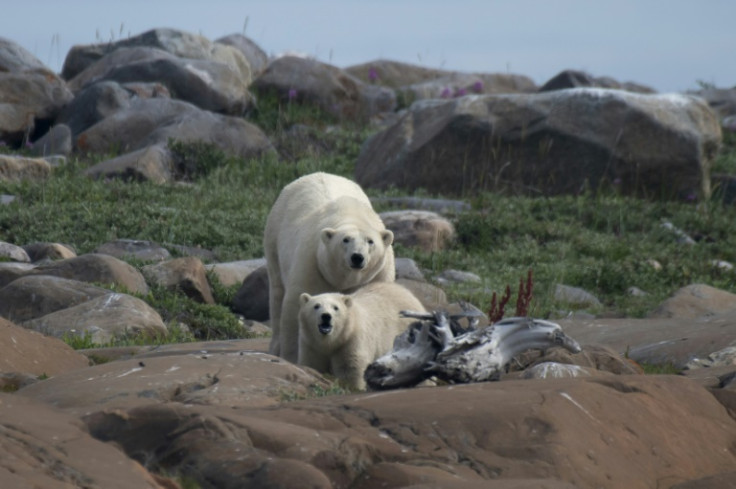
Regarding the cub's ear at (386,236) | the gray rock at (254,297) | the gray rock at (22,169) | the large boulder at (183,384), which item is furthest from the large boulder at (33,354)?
the gray rock at (22,169)

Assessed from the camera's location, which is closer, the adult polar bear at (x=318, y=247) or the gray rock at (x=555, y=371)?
the gray rock at (x=555, y=371)

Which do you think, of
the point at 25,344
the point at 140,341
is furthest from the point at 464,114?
the point at 25,344

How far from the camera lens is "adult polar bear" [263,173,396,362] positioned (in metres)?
7.75

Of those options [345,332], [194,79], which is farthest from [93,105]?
[345,332]

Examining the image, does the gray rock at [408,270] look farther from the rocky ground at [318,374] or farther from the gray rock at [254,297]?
the gray rock at [254,297]

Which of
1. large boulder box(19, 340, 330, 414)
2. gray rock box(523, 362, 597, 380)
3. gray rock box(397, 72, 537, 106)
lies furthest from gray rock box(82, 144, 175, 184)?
gray rock box(523, 362, 597, 380)

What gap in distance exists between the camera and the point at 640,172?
674 inches

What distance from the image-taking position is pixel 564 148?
17.2 meters

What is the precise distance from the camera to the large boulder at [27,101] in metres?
18.9

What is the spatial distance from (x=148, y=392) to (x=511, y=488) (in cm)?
207

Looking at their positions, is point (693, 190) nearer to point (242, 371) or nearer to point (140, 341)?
point (140, 341)

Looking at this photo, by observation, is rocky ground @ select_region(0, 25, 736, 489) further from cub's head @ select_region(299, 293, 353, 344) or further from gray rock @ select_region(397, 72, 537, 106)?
gray rock @ select_region(397, 72, 537, 106)

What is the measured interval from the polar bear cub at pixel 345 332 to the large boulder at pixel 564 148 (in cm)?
979

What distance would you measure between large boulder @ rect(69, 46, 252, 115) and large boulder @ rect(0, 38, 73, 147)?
1288mm
